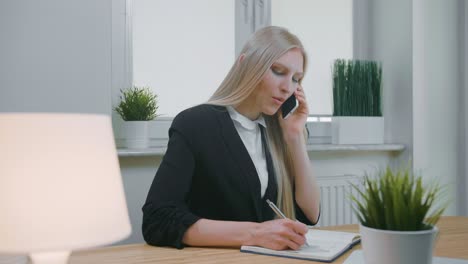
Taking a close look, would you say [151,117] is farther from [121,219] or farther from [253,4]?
[121,219]

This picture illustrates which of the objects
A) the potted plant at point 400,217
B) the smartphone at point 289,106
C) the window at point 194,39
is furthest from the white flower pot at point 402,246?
the window at point 194,39

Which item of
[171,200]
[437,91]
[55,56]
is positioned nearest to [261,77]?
[171,200]

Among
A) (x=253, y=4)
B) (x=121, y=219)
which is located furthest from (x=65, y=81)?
(x=121, y=219)

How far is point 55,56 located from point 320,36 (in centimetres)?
147

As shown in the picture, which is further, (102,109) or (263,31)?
(102,109)

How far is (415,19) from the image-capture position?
104 inches

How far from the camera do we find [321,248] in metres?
1.05

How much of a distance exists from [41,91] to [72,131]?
1.33 meters

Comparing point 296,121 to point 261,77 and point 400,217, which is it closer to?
point 261,77

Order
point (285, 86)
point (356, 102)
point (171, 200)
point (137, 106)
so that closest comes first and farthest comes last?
1. point (171, 200)
2. point (285, 86)
3. point (137, 106)
4. point (356, 102)

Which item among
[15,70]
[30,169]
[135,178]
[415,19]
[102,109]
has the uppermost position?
[415,19]

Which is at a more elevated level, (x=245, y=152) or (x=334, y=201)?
(x=245, y=152)

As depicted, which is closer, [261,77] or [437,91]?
[261,77]

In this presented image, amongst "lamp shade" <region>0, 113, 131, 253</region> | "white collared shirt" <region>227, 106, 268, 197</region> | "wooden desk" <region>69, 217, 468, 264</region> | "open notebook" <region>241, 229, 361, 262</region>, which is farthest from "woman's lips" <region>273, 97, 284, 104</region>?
"lamp shade" <region>0, 113, 131, 253</region>
